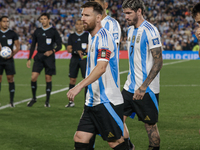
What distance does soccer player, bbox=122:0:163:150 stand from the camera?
14.4 ft

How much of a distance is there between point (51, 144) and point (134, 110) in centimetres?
160

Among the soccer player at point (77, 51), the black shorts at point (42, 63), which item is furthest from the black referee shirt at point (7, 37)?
the soccer player at point (77, 51)

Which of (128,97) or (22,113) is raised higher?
(128,97)

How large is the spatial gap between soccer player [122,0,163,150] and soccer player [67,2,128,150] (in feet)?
2.41

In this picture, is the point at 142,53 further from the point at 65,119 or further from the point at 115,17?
the point at 115,17

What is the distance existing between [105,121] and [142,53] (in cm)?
122

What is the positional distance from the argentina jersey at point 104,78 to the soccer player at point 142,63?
0.72 meters

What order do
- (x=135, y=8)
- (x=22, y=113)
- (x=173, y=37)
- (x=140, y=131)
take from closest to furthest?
(x=135, y=8)
(x=140, y=131)
(x=22, y=113)
(x=173, y=37)

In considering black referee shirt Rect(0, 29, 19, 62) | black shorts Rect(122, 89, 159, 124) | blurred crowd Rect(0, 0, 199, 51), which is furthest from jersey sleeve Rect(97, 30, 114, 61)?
blurred crowd Rect(0, 0, 199, 51)

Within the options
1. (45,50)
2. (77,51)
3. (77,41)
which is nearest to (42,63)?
(45,50)

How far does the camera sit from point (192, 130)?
6.30 meters

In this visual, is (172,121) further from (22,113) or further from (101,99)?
(101,99)

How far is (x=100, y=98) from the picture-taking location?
3.60 meters

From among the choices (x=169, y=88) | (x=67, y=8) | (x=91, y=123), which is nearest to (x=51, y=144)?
(x=91, y=123)
